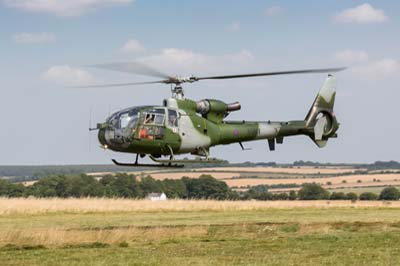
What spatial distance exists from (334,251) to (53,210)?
101 feet

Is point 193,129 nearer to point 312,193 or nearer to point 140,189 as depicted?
point 140,189

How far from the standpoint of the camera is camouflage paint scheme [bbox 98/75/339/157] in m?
30.2

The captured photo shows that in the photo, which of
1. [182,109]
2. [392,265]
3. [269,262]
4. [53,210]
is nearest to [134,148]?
[182,109]

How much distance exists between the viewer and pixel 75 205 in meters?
55.3

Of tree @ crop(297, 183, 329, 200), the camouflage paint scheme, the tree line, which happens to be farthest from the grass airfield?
tree @ crop(297, 183, 329, 200)

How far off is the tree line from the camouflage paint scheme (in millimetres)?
71994

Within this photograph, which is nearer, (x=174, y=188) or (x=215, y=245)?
(x=215, y=245)

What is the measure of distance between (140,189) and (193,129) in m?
89.5

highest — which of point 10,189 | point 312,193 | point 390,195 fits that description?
point 10,189

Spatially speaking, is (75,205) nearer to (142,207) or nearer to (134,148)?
(142,207)

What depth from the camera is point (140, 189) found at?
12081cm

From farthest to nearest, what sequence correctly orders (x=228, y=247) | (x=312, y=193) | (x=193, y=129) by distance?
(x=312, y=193), (x=193, y=129), (x=228, y=247)

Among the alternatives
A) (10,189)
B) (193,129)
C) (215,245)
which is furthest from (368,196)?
(215,245)

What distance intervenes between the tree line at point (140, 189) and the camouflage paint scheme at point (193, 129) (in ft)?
236
